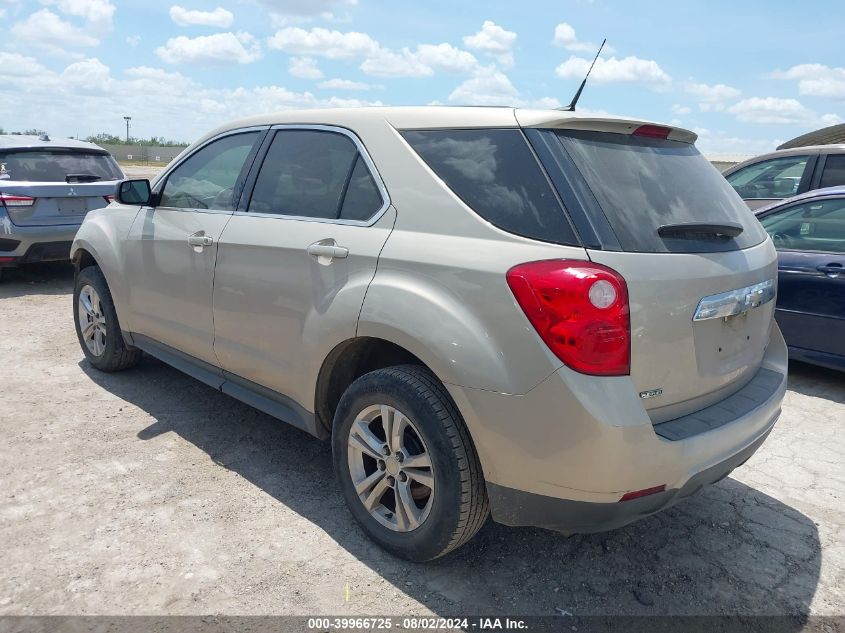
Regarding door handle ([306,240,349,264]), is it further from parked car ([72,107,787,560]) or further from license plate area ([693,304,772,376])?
license plate area ([693,304,772,376])

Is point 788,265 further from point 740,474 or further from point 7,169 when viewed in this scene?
point 7,169

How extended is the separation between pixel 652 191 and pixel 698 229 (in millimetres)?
227

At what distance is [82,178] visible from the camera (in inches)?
308

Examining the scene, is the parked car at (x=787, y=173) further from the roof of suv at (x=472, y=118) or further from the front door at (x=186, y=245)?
the front door at (x=186, y=245)

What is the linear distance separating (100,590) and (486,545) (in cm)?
154

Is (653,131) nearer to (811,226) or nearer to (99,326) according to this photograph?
(811,226)

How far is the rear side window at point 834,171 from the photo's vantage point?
6879mm

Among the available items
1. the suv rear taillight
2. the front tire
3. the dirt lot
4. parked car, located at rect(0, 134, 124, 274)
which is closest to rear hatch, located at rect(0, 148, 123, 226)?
parked car, located at rect(0, 134, 124, 274)

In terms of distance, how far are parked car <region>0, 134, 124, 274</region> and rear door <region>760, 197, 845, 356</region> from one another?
711 centimetres

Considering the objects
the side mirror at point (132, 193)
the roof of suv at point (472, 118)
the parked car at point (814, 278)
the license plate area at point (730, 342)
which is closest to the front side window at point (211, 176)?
the side mirror at point (132, 193)

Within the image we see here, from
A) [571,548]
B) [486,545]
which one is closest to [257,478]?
[486,545]

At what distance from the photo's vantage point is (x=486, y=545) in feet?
9.61

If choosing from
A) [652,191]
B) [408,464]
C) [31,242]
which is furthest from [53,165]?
[652,191]

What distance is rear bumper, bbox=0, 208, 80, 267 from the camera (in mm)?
7230
